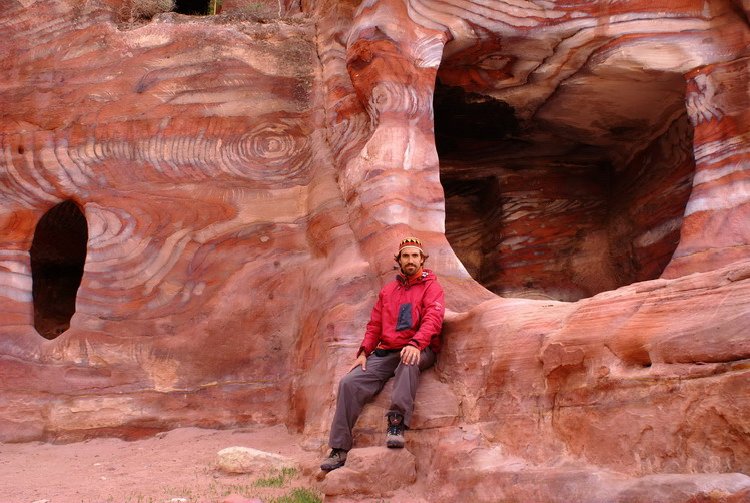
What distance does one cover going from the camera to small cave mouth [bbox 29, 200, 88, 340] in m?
10.9

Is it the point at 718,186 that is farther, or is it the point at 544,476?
the point at 718,186

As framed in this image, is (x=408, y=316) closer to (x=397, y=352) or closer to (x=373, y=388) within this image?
(x=397, y=352)

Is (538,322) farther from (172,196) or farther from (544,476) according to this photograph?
(172,196)

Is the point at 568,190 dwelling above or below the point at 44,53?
below

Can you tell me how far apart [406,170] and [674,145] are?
412 cm

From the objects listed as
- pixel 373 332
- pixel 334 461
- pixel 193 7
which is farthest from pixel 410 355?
pixel 193 7

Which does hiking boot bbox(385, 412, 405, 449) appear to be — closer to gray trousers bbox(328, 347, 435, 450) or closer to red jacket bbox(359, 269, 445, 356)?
gray trousers bbox(328, 347, 435, 450)

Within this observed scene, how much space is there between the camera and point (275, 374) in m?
8.49

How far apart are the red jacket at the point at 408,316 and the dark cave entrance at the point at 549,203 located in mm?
4525

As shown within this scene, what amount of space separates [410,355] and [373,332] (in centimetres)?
51

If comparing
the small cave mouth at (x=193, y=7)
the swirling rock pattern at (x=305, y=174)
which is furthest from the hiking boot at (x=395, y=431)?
the small cave mouth at (x=193, y=7)

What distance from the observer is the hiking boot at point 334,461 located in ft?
18.0

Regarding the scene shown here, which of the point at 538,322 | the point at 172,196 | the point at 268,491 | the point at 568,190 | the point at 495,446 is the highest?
the point at 568,190

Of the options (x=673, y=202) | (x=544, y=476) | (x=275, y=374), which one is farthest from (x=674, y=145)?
(x=544, y=476)
